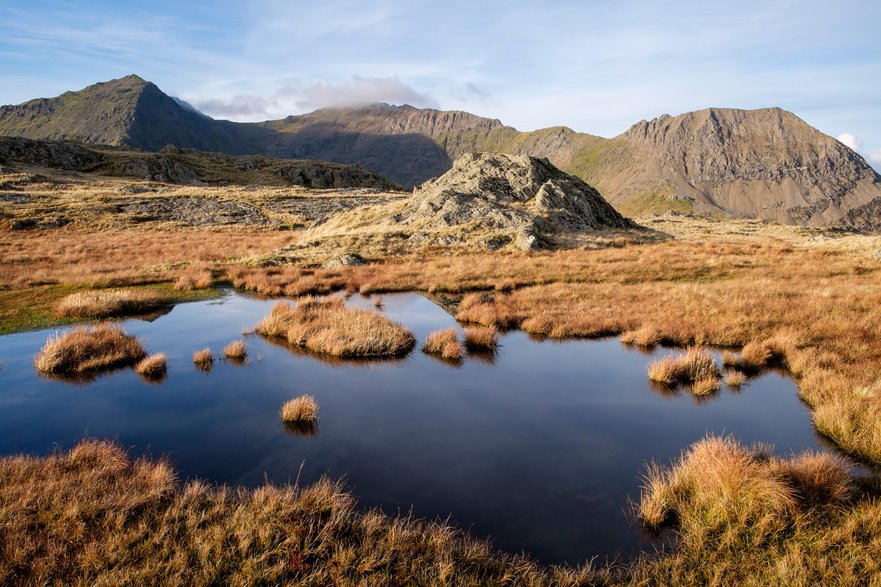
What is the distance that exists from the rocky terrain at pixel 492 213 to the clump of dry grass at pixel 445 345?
2501 cm

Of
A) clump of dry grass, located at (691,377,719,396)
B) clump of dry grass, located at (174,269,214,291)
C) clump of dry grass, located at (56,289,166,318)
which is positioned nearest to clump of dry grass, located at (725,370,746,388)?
clump of dry grass, located at (691,377,719,396)

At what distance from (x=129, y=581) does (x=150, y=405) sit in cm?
801

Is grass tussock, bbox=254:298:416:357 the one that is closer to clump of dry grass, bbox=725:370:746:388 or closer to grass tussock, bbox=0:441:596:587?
grass tussock, bbox=0:441:596:587

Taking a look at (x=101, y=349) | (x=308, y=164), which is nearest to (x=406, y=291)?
(x=101, y=349)

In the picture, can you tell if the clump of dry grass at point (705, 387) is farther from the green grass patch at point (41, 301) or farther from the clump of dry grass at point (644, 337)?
the green grass patch at point (41, 301)

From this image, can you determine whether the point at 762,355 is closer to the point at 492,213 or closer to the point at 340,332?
the point at 340,332

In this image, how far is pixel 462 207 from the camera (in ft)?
173

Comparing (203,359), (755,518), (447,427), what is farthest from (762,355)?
(203,359)

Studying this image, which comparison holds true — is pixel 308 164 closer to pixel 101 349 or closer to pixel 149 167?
pixel 149 167

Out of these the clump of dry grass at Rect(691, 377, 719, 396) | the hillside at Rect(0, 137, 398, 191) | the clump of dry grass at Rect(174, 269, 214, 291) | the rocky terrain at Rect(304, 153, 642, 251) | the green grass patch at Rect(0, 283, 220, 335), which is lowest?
the green grass patch at Rect(0, 283, 220, 335)

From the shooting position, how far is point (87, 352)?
1650 cm

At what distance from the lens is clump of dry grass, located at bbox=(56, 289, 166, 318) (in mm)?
22484

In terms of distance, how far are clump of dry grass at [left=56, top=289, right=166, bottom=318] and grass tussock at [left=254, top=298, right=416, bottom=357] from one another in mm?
7730

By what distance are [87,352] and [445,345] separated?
39.3ft
